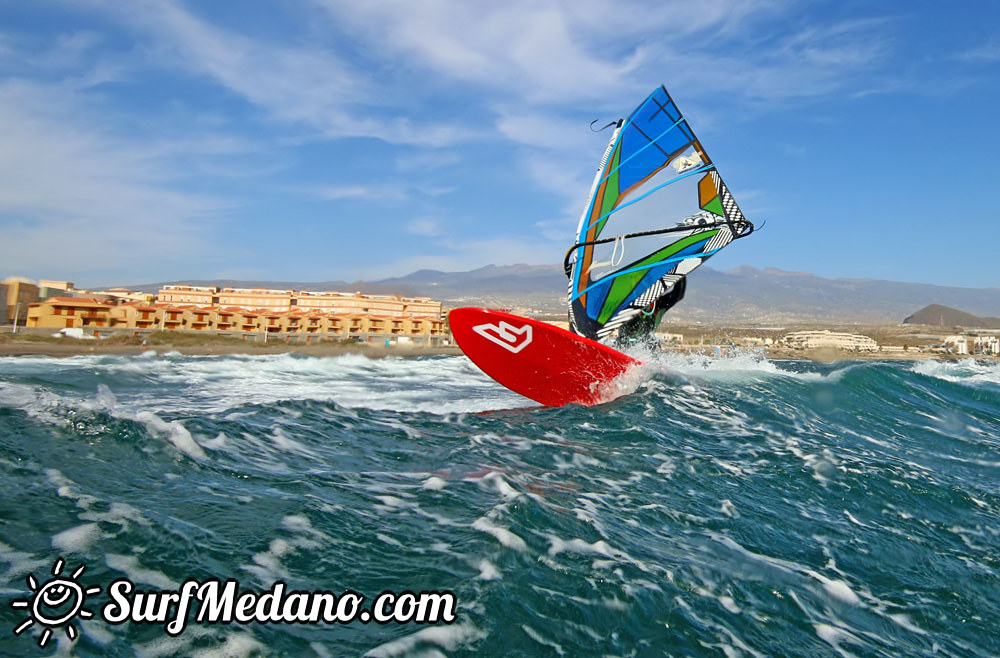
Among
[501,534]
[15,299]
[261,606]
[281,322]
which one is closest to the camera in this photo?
[261,606]

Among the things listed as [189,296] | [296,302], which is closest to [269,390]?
[296,302]

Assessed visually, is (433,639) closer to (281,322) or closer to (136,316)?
(136,316)

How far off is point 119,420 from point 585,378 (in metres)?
5.23

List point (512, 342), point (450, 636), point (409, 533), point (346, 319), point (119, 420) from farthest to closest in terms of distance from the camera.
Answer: point (346, 319), point (512, 342), point (119, 420), point (409, 533), point (450, 636)

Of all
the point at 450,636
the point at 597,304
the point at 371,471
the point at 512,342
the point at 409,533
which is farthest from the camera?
the point at 597,304

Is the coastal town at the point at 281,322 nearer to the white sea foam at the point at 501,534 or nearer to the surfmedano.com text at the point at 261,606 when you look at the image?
the white sea foam at the point at 501,534

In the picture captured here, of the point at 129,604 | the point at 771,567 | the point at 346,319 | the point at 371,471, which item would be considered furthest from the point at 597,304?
the point at 346,319

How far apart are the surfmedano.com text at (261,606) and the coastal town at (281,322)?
27541 millimetres

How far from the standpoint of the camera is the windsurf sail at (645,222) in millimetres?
8383

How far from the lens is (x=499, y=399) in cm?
868

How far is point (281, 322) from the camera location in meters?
51.6

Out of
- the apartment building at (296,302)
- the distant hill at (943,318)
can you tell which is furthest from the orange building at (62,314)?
the distant hill at (943,318)

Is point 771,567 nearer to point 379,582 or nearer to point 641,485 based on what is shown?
point 641,485

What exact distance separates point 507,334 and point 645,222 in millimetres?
2797
